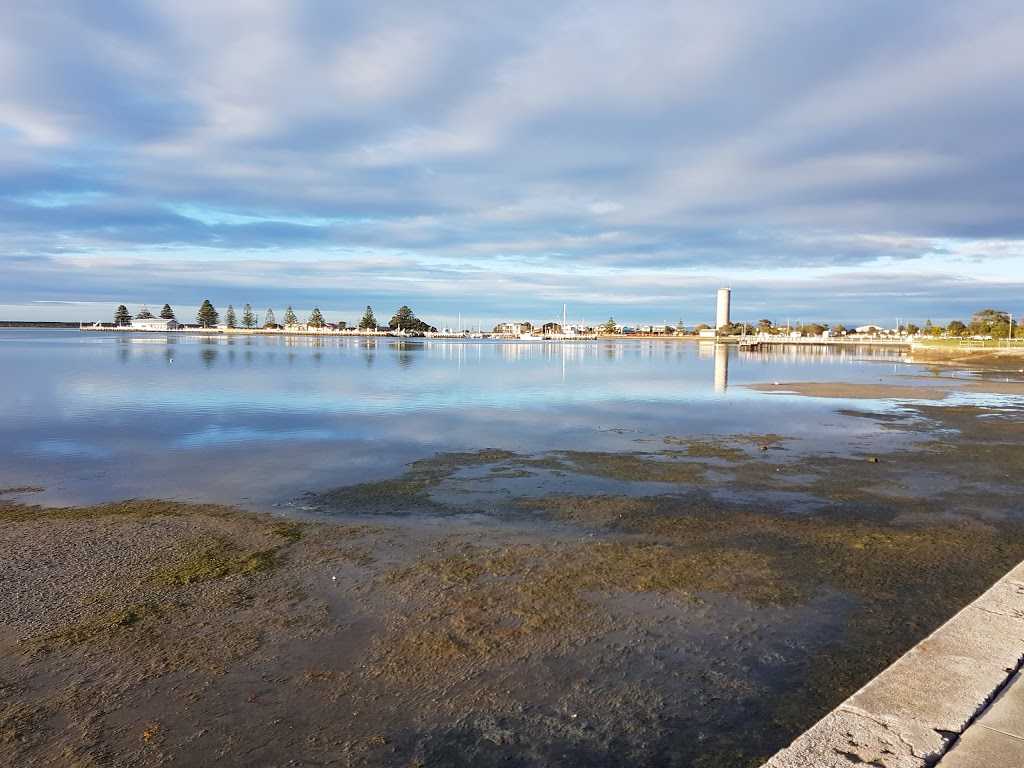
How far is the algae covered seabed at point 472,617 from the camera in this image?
16.3 feet

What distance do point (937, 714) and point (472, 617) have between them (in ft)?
13.0

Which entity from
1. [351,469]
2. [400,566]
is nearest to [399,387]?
[351,469]

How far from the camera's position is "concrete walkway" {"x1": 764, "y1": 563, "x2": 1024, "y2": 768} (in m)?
4.01

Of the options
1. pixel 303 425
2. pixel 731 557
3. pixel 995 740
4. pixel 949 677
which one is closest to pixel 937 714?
pixel 995 740

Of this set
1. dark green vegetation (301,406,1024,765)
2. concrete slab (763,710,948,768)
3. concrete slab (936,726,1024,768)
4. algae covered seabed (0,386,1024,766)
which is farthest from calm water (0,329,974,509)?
concrete slab (936,726,1024,768)

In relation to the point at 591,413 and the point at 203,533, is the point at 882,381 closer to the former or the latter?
the point at 591,413

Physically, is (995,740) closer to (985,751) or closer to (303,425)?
(985,751)

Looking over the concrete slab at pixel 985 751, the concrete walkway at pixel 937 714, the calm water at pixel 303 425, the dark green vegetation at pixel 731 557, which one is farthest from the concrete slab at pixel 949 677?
the calm water at pixel 303 425

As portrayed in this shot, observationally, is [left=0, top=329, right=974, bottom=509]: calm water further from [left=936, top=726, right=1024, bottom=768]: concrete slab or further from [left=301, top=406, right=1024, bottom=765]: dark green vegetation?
[left=936, top=726, right=1024, bottom=768]: concrete slab

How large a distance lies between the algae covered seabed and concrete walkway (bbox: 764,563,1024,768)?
647mm

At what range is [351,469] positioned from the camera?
46.4 ft

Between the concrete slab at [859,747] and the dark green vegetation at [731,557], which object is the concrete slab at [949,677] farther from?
the dark green vegetation at [731,557]

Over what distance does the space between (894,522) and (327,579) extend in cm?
825

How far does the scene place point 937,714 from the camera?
4.41m
